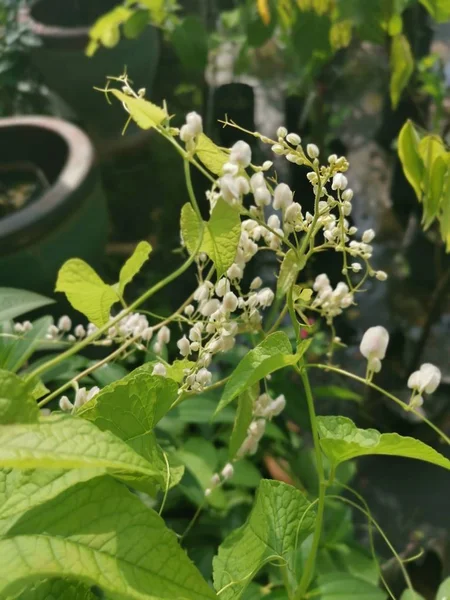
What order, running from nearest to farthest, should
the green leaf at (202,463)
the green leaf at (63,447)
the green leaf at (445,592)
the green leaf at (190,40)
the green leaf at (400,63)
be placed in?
the green leaf at (63,447) < the green leaf at (445,592) < the green leaf at (202,463) < the green leaf at (400,63) < the green leaf at (190,40)

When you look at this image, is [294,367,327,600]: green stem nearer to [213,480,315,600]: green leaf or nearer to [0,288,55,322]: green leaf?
[213,480,315,600]: green leaf

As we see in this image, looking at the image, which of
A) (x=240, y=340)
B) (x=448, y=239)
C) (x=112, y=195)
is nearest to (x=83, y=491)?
(x=448, y=239)

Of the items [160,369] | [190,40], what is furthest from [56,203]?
[160,369]

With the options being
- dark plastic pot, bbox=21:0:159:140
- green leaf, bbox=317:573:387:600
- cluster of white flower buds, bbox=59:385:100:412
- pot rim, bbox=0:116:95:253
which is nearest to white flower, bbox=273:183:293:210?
cluster of white flower buds, bbox=59:385:100:412

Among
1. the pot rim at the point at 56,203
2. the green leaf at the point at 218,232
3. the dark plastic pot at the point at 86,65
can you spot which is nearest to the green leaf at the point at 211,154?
the green leaf at the point at 218,232

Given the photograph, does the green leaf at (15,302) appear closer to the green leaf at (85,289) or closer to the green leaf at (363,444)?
the green leaf at (85,289)

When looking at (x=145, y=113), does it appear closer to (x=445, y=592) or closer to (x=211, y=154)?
(x=211, y=154)
